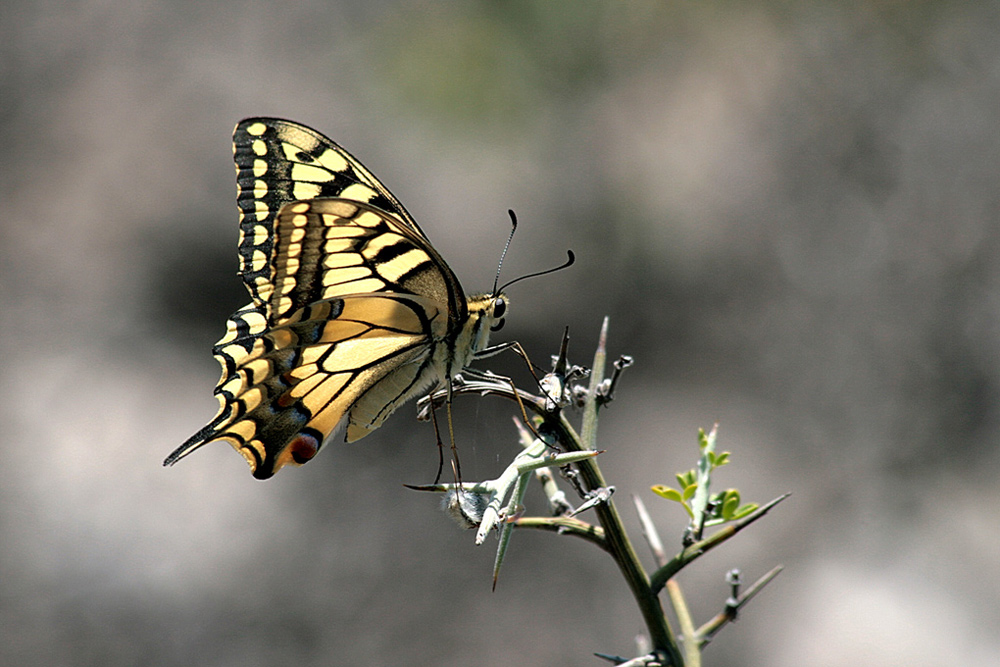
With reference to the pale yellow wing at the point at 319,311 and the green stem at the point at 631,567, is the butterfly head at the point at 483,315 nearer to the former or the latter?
the pale yellow wing at the point at 319,311

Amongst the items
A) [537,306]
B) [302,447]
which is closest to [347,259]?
[302,447]

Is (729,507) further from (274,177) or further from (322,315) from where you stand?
(274,177)

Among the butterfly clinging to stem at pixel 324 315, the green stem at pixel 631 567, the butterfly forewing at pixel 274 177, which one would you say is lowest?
the green stem at pixel 631 567

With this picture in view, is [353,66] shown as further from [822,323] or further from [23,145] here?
[822,323]

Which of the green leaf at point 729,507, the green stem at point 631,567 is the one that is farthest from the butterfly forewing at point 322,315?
the green leaf at point 729,507

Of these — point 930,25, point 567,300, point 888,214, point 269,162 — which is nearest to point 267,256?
point 269,162
